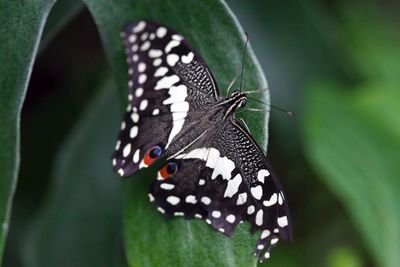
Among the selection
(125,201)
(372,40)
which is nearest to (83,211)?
(125,201)

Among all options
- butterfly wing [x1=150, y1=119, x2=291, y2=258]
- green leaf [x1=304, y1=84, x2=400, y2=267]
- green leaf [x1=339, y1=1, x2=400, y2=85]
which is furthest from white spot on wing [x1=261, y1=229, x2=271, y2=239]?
green leaf [x1=339, y1=1, x2=400, y2=85]

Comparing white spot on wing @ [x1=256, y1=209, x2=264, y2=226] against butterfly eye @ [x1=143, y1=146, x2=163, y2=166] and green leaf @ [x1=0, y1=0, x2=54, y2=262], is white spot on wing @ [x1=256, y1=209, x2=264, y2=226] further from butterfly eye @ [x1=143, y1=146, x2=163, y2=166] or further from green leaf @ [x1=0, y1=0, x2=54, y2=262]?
green leaf @ [x1=0, y1=0, x2=54, y2=262]

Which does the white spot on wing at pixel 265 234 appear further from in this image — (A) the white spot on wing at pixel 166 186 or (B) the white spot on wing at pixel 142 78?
(B) the white spot on wing at pixel 142 78

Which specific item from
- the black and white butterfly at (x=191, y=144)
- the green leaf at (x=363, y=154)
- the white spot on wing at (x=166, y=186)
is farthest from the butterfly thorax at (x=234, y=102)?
the green leaf at (x=363, y=154)

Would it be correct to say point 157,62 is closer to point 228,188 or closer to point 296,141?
point 228,188

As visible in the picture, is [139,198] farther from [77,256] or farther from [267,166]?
[77,256]

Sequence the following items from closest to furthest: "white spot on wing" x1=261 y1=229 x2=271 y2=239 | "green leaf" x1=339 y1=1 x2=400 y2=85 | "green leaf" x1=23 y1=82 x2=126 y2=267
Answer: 1. "white spot on wing" x1=261 y1=229 x2=271 y2=239
2. "green leaf" x1=23 y1=82 x2=126 y2=267
3. "green leaf" x1=339 y1=1 x2=400 y2=85
